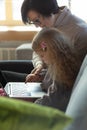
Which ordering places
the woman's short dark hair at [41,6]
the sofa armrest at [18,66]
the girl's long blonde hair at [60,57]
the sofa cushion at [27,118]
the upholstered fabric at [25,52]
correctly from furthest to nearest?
the upholstered fabric at [25,52] → the sofa armrest at [18,66] → the woman's short dark hair at [41,6] → the girl's long blonde hair at [60,57] → the sofa cushion at [27,118]

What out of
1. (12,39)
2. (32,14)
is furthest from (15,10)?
(32,14)

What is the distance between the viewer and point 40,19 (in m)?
1.80

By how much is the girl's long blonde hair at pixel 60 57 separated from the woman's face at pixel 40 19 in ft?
1.06

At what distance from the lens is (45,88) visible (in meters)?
1.75

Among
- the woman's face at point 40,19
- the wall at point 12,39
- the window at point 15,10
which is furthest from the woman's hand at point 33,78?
the window at point 15,10

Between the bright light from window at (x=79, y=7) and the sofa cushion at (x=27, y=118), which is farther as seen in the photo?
the bright light from window at (x=79, y=7)

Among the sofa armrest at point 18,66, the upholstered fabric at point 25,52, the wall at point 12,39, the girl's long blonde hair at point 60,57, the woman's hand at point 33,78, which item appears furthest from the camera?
the wall at point 12,39

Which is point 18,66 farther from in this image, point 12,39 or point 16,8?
point 16,8

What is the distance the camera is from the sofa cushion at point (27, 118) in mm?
299

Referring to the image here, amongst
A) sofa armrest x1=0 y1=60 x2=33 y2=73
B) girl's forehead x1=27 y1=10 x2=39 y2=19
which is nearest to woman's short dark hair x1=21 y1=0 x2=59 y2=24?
girl's forehead x1=27 y1=10 x2=39 y2=19

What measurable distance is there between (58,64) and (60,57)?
36 mm

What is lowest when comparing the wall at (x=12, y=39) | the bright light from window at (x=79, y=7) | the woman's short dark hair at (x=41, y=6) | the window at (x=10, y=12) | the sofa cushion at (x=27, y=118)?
the wall at (x=12, y=39)

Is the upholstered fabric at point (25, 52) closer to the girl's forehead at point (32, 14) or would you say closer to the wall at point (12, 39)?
the wall at point (12, 39)

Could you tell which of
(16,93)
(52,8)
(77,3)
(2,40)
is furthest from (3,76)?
(77,3)
